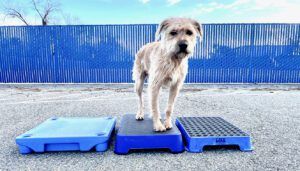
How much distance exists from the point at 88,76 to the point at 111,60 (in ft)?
4.42

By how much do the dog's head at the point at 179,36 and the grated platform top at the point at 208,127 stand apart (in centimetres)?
111

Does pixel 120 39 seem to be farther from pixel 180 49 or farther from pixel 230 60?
pixel 180 49

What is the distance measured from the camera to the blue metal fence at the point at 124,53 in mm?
10281

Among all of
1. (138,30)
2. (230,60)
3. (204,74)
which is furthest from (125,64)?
(230,60)

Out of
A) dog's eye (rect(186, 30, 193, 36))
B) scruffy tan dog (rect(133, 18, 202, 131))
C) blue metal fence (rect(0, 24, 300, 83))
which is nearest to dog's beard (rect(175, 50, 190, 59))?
scruffy tan dog (rect(133, 18, 202, 131))

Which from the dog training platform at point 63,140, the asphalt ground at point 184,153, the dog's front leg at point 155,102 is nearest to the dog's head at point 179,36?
the dog's front leg at point 155,102

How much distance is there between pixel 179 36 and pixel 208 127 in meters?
1.48

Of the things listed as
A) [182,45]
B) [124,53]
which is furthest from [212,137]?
[124,53]

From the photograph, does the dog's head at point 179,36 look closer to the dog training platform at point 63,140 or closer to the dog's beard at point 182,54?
the dog's beard at point 182,54

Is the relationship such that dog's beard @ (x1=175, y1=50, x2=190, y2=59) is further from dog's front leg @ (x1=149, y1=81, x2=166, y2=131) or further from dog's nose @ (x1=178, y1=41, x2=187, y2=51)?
dog's front leg @ (x1=149, y1=81, x2=166, y2=131)

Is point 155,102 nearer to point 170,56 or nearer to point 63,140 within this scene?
point 170,56

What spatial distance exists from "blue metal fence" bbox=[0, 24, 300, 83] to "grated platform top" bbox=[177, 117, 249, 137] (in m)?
6.77

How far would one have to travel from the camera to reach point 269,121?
452 centimetres

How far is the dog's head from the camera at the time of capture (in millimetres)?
2907
